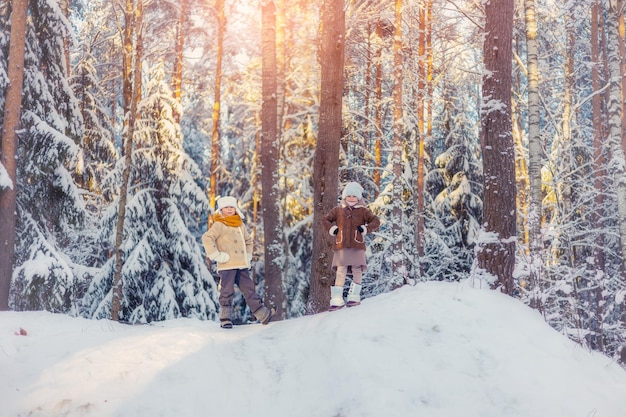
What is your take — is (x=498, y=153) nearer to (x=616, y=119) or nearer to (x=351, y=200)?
(x=351, y=200)

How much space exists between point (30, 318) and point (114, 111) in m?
18.6

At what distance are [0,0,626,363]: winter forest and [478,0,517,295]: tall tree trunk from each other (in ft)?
0.09

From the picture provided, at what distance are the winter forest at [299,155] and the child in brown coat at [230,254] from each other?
4.23 ft

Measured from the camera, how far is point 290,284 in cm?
1834

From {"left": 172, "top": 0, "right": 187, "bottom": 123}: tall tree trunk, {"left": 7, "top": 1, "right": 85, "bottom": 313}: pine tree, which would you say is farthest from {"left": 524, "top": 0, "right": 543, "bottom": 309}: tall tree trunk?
{"left": 172, "top": 0, "right": 187, "bottom": 123}: tall tree trunk

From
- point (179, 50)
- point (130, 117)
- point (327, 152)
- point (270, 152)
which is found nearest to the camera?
point (327, 152)

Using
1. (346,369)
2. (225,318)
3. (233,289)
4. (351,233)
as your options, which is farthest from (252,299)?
(346,369)

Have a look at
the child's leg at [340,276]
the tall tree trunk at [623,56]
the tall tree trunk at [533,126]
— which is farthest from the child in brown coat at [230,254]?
the tall tree trunk at [623,56]

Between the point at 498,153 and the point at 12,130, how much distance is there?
31.5ft

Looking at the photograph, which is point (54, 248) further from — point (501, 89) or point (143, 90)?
point (501, 89)

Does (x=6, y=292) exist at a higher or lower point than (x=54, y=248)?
lower

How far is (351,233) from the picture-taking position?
7.15 meters

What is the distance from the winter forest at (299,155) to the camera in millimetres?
8469

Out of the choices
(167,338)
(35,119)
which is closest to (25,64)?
(35,119)
